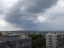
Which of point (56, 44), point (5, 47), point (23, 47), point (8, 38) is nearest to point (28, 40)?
point (23, 47)

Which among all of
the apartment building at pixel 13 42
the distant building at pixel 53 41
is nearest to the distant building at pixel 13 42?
the apartment building at pixel 13 42

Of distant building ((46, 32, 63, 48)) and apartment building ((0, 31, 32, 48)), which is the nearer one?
apartment building ((0, 31, 32, 48))

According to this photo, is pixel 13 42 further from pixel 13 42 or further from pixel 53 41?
pixel 53 41

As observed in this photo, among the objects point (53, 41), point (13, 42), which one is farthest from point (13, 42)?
point (53, 41)

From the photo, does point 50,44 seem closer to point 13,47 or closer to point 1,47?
point 13,47

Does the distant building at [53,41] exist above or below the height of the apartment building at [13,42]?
below

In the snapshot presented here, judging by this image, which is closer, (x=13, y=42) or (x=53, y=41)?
(x=13, y=42)

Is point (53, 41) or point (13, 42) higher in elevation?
point (13, 42)

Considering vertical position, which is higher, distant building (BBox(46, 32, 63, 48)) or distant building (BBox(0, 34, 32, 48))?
distant building (BBox(0, 34, 32, 48))

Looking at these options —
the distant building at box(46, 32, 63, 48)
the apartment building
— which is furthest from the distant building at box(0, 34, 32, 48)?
the distant building at box(46, 32, 63, 48)

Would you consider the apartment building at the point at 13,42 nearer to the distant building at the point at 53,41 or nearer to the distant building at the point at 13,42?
the distant building at the point at 13,42

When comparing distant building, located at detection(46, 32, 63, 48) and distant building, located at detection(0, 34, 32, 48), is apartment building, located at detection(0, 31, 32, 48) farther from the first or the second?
distant building, located at detection(46, 32, 63, 48)
